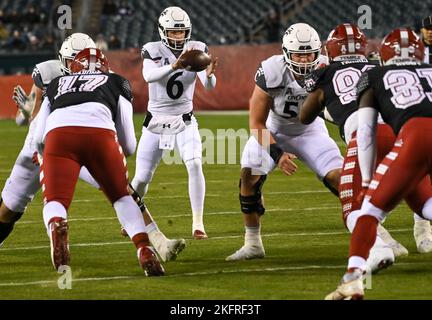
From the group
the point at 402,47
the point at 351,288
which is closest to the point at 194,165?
the point at 402,47

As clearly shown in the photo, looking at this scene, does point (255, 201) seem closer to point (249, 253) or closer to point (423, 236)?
point (249, 253)

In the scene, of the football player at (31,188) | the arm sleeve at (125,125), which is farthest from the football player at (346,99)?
the football player at (31,188)

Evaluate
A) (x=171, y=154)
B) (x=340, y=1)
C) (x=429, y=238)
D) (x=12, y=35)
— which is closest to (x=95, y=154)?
(x=429, y=238)

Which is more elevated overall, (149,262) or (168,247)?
(149,262)

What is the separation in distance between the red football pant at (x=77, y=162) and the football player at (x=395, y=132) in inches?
60.7

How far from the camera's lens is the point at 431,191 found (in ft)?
21.7

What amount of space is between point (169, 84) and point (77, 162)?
268 centimetres

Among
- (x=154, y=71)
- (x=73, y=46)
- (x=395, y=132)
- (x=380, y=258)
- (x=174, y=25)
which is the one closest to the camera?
(x=395, y=132)

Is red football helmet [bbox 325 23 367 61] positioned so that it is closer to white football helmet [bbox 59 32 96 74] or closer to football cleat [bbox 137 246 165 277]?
white football helmet [bbox 59 32 96 74]

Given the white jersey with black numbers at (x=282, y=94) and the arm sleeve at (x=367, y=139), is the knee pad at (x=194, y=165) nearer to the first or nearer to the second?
the white jersey with black numbers at (x=282, y=94)

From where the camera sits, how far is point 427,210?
6469 millimetres

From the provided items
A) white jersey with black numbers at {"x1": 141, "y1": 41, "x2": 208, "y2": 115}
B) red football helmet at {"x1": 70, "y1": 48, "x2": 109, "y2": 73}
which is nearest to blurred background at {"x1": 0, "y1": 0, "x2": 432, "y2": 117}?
white jersey with black numbers at {"x1": 141, "y1": 41, "x2": 208, "y2": 115}

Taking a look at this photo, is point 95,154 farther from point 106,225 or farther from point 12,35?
point 12,35
